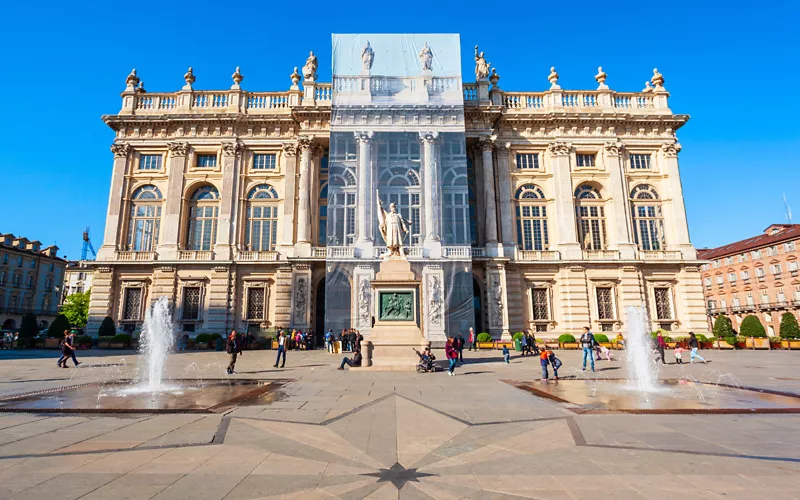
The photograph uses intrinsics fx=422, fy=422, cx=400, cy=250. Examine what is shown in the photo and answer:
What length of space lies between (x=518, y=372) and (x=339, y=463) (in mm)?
11403

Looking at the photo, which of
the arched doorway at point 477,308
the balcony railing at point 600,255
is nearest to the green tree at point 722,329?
the balcony railing at point 600,255

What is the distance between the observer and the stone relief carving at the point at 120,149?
3216 centimetres

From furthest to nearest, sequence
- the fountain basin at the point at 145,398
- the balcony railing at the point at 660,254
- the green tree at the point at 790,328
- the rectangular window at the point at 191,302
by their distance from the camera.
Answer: the balcony railing at the point at 660,254 < the rectangular window at the point at 191,302 < the green tree at the point at 790,328 < the fountain basin at the point at 145,398

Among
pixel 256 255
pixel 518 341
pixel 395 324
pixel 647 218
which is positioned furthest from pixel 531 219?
pixel 256 255

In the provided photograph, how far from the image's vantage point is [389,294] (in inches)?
655

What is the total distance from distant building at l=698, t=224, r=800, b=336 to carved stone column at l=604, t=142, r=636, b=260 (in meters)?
29.7

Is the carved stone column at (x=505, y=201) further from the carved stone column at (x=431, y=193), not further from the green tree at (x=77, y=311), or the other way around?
the green tree at (x=77, y=311)

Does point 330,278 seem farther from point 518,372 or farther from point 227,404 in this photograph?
point 227,404

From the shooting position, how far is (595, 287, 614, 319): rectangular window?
100 feet

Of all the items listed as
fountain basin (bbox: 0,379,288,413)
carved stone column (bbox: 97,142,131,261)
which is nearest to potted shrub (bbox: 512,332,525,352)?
fountain basin (bbox: 0,379,288,413)

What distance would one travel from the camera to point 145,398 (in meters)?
9.43

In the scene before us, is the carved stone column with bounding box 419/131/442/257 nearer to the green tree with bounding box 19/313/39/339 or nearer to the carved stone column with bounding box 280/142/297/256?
the carved stone column with bounding box 280/142/297/256

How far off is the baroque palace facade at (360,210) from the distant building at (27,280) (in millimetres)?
40709

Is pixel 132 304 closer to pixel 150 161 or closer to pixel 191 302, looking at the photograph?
pixel 191 302
